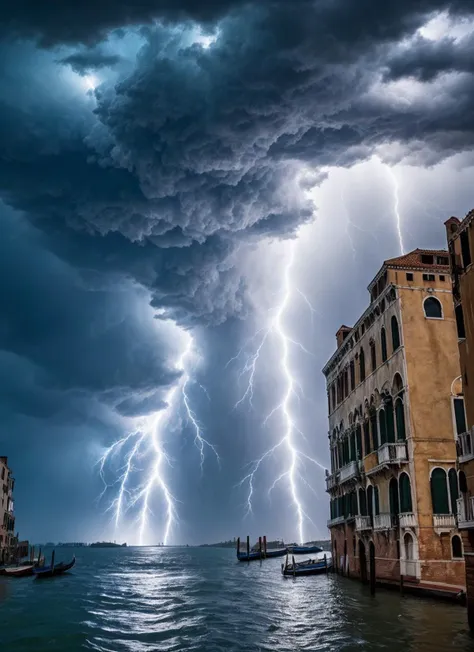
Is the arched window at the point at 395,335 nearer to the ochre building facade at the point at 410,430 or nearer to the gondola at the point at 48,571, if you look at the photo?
the ochre building facade at the point at 410,430

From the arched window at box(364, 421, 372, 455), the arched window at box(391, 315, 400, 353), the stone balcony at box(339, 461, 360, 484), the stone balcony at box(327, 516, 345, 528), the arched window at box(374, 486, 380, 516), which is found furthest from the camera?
the stone balcony at box(327, 516, 345, 528)

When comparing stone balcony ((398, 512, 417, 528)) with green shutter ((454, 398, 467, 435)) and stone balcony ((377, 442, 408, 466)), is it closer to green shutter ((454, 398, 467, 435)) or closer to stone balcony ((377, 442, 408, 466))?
stone balcony ((377, 442, 408, 466))

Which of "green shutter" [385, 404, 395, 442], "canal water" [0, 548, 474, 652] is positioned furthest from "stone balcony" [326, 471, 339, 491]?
"green shutter" [385, 404, 395, 442]

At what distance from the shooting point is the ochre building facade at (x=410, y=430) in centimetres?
2627

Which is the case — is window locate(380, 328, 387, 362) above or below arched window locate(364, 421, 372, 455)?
above

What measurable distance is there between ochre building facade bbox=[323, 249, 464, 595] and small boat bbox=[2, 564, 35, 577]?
1153 inches

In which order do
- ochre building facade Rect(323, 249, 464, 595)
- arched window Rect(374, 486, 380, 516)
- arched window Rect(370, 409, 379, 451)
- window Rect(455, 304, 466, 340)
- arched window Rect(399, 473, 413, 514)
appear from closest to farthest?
window Rect(455, 304, 466, 340) → ochre building facade Rect(323, 249, 464, 595) → arched window Rect(399, 473, 413, 514) → arched window Rect(374, 486, 380, 516) → arched window Rect(370, 409, 379, 451)

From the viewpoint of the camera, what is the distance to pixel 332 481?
136 feet

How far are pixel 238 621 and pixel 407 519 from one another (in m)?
8.85

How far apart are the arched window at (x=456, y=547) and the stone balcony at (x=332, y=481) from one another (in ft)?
45.0

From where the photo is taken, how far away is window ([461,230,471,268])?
60.6 feet

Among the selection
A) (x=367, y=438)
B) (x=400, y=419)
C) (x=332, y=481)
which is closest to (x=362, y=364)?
(x=367, y=438)

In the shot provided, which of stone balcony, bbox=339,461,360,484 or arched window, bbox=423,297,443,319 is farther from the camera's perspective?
stone balcony, bbox=339,461,360,484

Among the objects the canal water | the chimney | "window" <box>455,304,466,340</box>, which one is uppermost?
the chimney
